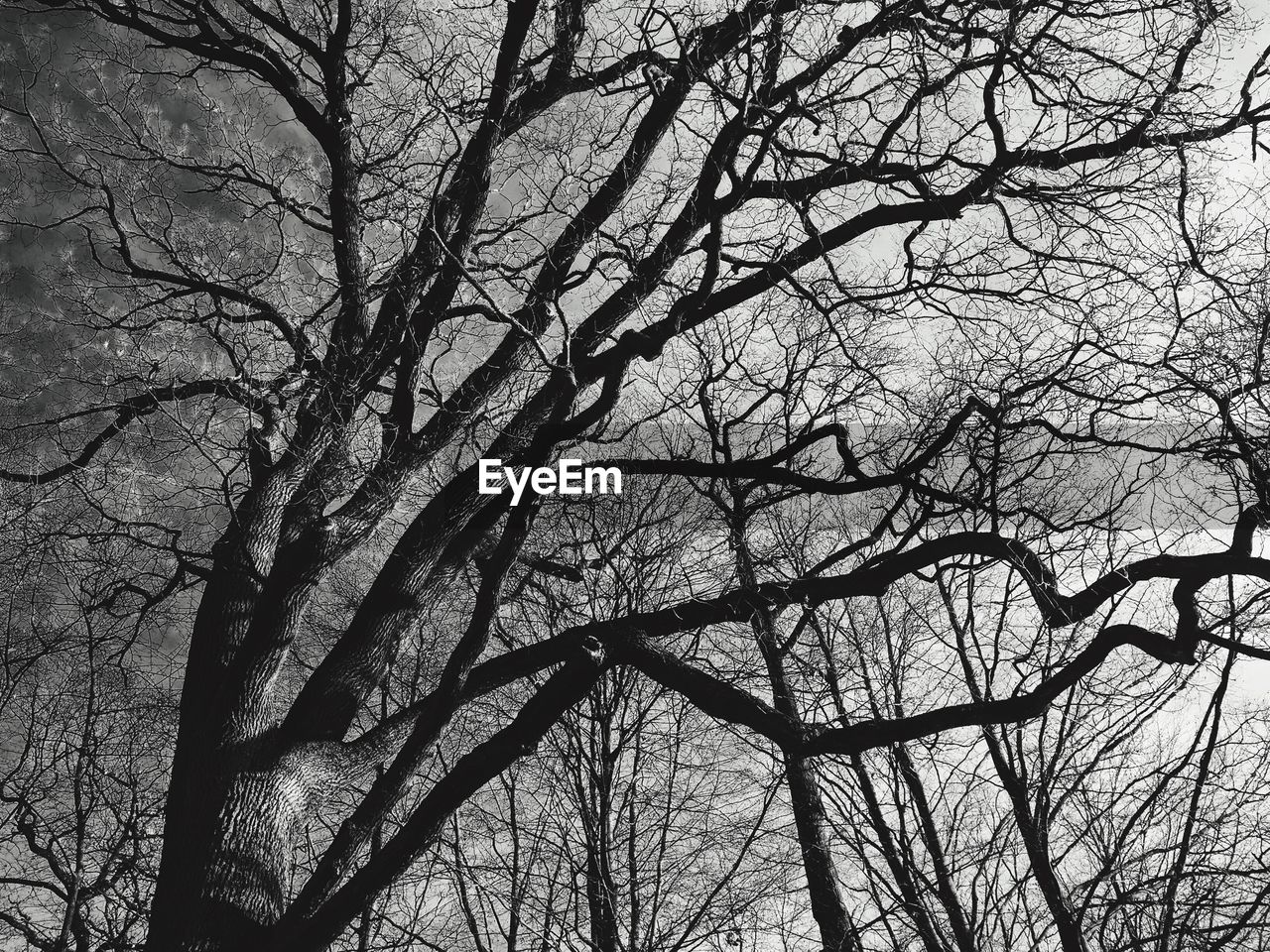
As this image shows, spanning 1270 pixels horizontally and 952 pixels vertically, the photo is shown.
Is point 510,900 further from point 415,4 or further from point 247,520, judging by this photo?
point 415,4

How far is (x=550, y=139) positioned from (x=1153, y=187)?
3748 mm

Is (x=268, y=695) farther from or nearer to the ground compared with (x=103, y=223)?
nearer to the ground

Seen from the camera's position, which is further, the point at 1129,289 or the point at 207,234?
the point at 207,234

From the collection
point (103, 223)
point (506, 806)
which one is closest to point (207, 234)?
point (103, 223)

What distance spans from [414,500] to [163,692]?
3.37 metres

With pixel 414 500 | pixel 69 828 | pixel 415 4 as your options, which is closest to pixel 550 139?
pixel 415 4

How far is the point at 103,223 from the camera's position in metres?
6.80

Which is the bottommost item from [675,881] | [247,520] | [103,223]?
[675,881]

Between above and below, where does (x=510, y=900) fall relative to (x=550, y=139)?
below

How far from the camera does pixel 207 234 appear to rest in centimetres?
698

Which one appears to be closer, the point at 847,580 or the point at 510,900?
the point at 847,580

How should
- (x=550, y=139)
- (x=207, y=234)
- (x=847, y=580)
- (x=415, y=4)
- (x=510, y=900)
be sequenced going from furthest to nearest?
(x=510, y=900), (x=207, y=234), (x=415, y=4), (x=550, y=139), (x=847, y=580)

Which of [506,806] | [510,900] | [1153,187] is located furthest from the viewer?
[506,806]

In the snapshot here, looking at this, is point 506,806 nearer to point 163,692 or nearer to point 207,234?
point 163,692
